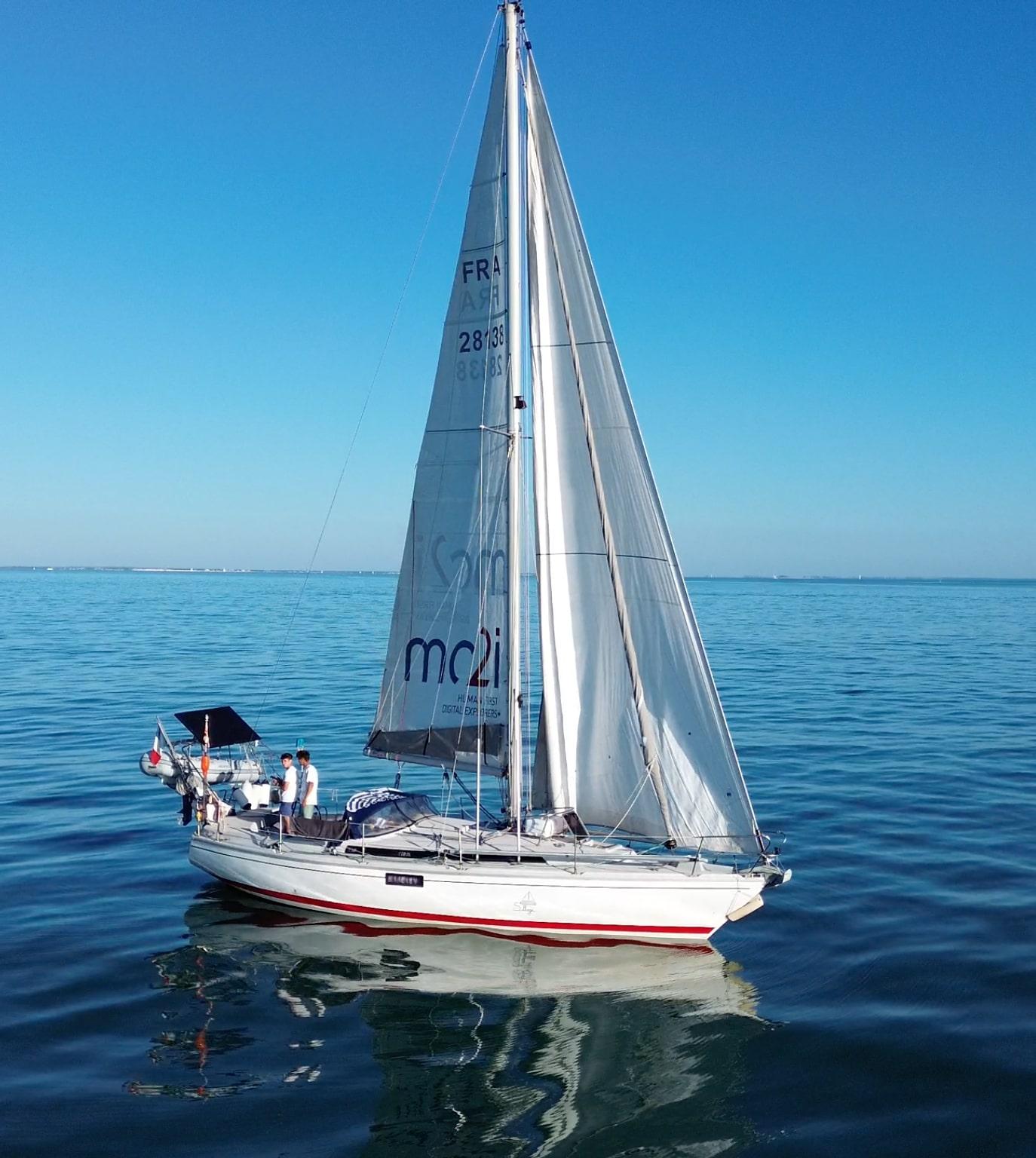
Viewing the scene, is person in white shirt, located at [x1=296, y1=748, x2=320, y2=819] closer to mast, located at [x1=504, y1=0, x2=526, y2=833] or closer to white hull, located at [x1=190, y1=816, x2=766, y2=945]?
white hull, located at [x1=190, y1=816, x2=766, y2=945]

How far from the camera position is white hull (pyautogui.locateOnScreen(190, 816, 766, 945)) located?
14.9 m

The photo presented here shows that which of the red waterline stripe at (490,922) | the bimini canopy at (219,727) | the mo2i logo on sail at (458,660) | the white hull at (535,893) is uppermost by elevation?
the mo2i logo on sail at (458,660)

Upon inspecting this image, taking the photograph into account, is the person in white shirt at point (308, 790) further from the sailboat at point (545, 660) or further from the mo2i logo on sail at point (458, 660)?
the mo2i logo on sail at point (458, 660)

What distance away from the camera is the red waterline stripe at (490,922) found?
15.1 metres

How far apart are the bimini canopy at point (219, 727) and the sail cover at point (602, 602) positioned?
24.1 feet

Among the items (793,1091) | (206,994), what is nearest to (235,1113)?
(206,994)

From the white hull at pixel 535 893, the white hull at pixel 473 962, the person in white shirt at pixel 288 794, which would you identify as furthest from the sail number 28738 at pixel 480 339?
the white hull at pixel 473 962

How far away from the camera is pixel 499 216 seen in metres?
16.1

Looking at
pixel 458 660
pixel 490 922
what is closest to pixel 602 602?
pixel 458 660

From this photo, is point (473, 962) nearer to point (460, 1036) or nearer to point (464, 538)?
point (460, 1036)

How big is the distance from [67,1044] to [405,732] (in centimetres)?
723

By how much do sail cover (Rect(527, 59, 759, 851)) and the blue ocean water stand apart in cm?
261

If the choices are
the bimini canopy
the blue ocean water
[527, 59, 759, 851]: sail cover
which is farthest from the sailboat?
the bimini canopy

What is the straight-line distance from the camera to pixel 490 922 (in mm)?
15477
